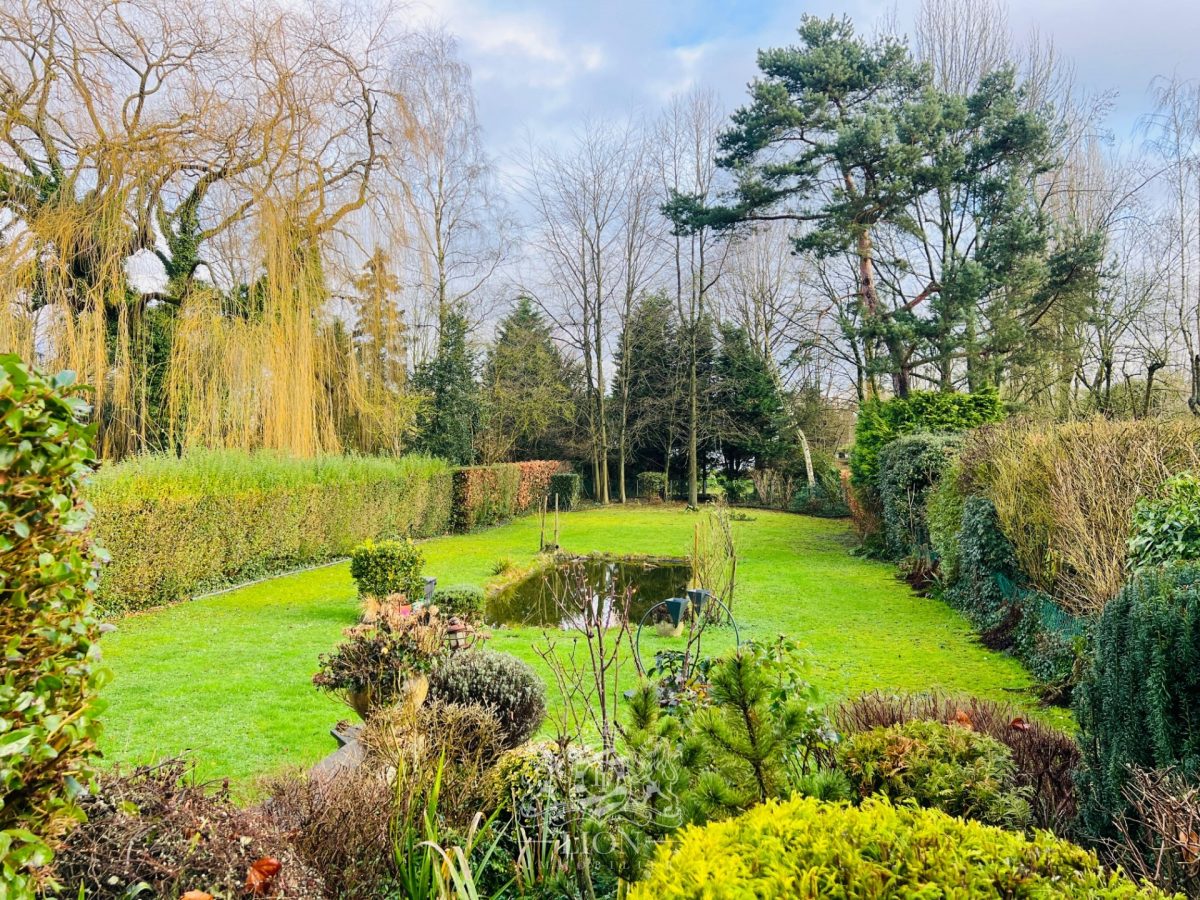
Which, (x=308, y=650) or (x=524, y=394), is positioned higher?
(x=524, y=394)

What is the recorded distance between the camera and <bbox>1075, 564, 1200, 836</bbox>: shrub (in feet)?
8.45

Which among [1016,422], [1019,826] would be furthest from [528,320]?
[1019,826]

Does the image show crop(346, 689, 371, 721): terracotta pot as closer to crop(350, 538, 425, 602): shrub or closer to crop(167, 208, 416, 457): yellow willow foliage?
crop(350, 538, 425, 602): shrub

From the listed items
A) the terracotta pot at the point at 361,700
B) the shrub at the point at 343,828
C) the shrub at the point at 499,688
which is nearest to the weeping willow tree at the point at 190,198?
the terracotta pot at the point at 361,700

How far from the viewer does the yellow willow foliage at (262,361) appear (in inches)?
403

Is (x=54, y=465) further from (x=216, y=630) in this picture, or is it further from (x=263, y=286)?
(x=263, y=286)

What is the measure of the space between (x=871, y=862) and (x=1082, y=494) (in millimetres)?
5735

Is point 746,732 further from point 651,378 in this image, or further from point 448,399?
point 651,378

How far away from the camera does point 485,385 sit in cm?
2311

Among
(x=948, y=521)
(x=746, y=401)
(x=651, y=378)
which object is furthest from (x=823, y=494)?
(x=948, y=521)

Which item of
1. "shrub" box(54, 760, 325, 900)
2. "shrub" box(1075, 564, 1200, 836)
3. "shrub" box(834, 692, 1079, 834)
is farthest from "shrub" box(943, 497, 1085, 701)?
"shrub" box(54, 760, 325, 900)

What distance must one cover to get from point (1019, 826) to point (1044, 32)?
22.4m

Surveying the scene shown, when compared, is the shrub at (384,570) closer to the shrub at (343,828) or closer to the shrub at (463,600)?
the shrub at (463,600)

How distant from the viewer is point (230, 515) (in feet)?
34.0
